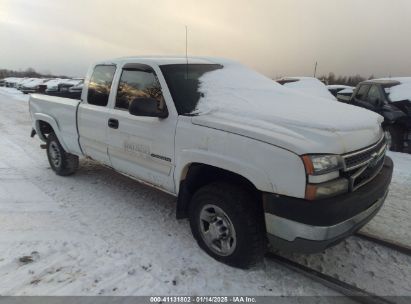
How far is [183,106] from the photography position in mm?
3492

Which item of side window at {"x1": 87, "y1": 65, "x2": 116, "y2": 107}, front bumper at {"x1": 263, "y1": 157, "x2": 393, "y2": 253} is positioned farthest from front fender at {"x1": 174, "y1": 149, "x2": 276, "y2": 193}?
side window at {"x1": 87, "y1": 65, "x2": 116, "y2": 107}

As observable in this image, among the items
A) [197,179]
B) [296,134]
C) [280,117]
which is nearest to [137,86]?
[197,179]

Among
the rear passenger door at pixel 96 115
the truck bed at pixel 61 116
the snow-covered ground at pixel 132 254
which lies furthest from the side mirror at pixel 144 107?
the truck bed at pixel 61 116

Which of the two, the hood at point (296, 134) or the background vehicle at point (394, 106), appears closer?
the hood at point (296, 134)

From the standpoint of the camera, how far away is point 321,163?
8.54 ft

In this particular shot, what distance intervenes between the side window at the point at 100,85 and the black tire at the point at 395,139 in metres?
6.68

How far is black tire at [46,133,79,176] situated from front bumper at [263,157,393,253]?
396 cm

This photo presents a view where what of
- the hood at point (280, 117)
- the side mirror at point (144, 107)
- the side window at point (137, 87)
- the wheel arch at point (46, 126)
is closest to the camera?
the hood at point (280, 117)

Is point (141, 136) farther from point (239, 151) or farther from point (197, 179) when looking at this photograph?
point (239, 151)

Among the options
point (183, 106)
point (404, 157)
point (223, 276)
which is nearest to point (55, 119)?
point (183, 106)

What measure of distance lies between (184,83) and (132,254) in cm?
182

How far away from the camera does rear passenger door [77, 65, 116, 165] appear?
446cm

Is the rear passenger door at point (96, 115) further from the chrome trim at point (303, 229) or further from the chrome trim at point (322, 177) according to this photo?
the chrome trim at point (322, 177)

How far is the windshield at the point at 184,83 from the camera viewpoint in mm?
3506
